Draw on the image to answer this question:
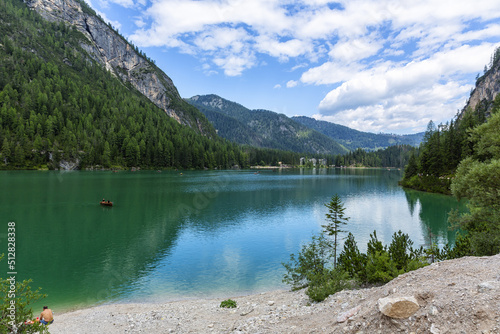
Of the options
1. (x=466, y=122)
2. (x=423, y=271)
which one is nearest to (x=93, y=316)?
(x=423, y=271)

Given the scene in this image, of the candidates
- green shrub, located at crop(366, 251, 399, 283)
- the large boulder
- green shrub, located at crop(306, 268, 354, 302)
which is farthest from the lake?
the large boulder

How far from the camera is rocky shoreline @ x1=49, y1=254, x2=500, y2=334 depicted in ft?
23.9

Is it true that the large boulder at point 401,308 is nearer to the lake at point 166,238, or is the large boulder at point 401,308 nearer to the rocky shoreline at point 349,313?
the rocky shoreline at point 349,313

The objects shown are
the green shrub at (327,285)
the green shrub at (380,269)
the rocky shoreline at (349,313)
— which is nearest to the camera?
the rocky shoreline at (349,313)

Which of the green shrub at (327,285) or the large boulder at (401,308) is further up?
the large boulder at (401,308)

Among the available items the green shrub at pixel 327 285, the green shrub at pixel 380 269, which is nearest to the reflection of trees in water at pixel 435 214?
the green shrub at pixel 380 269

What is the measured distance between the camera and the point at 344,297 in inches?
574

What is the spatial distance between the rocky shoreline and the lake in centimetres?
484

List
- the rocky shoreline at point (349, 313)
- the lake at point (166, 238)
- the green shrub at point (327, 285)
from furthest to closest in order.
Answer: the lake at point (166, 238), the green shrub at point (327, 285), the rocky shoreline at point (349, 313)

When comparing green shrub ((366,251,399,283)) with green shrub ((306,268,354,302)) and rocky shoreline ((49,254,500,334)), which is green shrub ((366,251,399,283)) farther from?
rocky shoreline ((49,254,500,334))

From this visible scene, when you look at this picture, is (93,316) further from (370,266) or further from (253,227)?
(253,227)

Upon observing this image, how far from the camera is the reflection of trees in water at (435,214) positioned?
41844 millimetres

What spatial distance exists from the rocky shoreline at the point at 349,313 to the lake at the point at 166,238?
4845 mm

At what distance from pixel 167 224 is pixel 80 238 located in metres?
14.0
